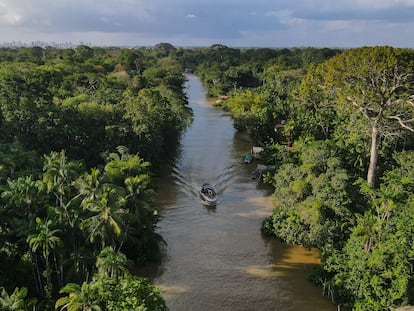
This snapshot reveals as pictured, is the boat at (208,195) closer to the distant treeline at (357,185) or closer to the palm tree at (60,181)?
the distant treeline at (357,185)

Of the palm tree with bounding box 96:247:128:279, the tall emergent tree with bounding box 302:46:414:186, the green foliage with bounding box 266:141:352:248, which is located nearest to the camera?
the palm tree with bounding box 96:247:128:279

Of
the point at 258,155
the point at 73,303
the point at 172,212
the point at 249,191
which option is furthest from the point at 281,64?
the point at 73,303

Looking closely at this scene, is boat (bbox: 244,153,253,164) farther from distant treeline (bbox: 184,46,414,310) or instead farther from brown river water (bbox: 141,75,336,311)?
distant treeline (bbox: 184,46,414,310)

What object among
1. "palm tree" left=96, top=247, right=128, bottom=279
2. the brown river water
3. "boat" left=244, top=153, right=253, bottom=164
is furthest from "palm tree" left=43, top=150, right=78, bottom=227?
"boat" left=244, top=153, right=253, bottom=164

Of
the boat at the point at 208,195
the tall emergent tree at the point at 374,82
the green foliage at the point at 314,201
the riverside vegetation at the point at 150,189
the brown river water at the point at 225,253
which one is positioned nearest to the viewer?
the riverside vegetation at the point at 150,189

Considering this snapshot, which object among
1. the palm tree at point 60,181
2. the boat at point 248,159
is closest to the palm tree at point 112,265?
the palm tree at point 60,181

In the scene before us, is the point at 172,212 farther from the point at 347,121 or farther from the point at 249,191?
the point at 347,121
